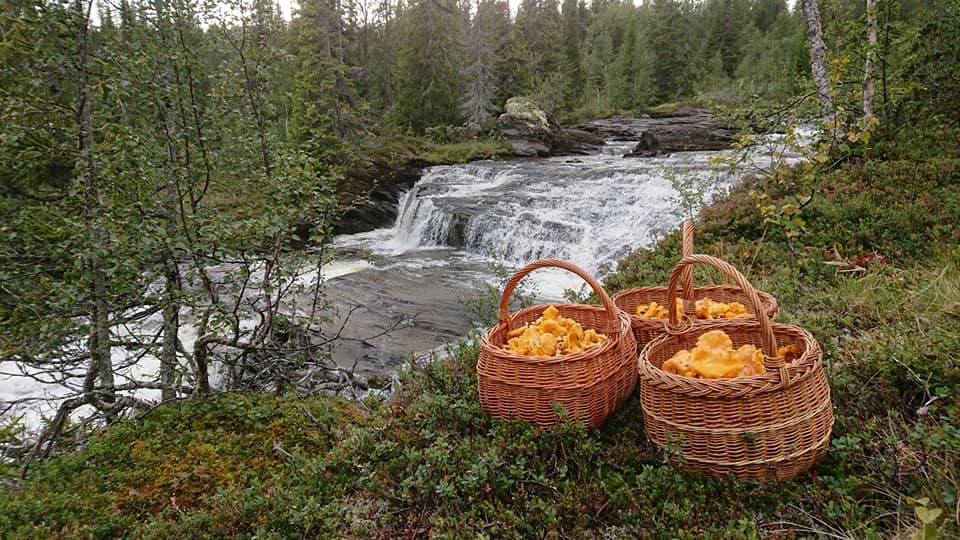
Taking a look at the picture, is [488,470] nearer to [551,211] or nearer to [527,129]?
[551,211]

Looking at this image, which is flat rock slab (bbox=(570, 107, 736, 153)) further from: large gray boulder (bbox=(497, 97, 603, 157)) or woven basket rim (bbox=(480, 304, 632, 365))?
woven basket rim (bbox=(480, 304, 632, 365))

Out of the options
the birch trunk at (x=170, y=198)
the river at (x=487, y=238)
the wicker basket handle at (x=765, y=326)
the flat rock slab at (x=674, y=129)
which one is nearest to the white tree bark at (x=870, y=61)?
the river at (x=487, y=238)

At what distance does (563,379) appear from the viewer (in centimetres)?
240

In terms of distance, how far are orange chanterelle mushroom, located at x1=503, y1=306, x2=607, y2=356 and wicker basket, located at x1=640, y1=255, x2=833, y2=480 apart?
517 mm

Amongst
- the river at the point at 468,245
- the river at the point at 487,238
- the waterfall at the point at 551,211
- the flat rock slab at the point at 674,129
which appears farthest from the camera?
the flat rock slab at the point at 674,129

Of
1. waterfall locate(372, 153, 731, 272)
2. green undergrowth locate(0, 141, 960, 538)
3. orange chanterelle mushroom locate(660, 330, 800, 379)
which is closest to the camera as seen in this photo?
green undergrowth locate(0, 141, 960, 538)

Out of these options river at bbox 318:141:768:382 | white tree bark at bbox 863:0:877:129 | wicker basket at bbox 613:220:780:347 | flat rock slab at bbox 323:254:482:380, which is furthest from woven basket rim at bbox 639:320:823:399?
white tree bark at bbox 863:0:877:129

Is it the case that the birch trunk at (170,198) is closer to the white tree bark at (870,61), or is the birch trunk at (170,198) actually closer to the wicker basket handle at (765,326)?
the wicker basket handle at (765,326)

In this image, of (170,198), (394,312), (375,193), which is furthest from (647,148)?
(170,198)

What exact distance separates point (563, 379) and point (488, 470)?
0.54 metres

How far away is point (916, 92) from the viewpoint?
784 centimetres

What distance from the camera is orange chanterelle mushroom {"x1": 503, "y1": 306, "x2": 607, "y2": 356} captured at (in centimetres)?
258

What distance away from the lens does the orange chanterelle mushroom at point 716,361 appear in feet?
6.97

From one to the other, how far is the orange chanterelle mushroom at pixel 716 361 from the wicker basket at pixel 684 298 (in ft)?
1.34
